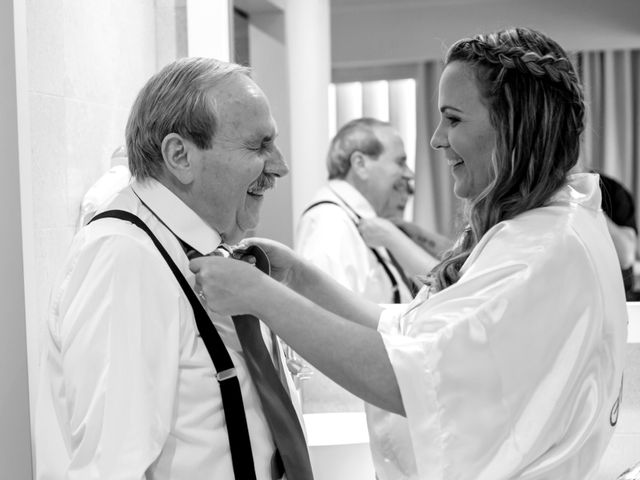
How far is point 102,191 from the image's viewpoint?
2.03 m

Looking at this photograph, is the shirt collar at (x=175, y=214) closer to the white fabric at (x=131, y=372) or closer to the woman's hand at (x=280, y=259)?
the white fabric at (x=131, y=372)

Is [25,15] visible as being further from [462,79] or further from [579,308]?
[579,308]

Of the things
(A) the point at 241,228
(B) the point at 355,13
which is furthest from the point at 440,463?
(B) the point at 355,13

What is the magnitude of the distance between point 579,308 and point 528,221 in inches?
6.0

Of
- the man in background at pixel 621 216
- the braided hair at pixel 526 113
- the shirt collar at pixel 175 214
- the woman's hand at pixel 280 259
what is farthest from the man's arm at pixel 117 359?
the man in background at pixel 621 216

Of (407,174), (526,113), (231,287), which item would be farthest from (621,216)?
(231,287)

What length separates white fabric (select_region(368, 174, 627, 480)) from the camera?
3.81 ft

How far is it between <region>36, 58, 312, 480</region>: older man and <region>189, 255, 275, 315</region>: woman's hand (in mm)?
44

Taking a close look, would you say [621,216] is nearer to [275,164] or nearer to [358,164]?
[358,164]

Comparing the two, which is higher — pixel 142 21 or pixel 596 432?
pixel 142 21

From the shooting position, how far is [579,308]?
1.17 metres

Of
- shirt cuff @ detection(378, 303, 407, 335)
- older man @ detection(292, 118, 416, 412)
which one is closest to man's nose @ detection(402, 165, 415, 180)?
older man @ detection(292, 118, 416, 412)

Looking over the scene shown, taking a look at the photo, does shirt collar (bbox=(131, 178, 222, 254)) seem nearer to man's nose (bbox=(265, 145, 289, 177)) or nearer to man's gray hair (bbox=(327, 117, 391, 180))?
man's nose (bbox=(265, 145, 289, 177))

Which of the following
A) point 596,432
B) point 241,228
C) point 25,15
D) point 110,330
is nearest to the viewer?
point 110,330
